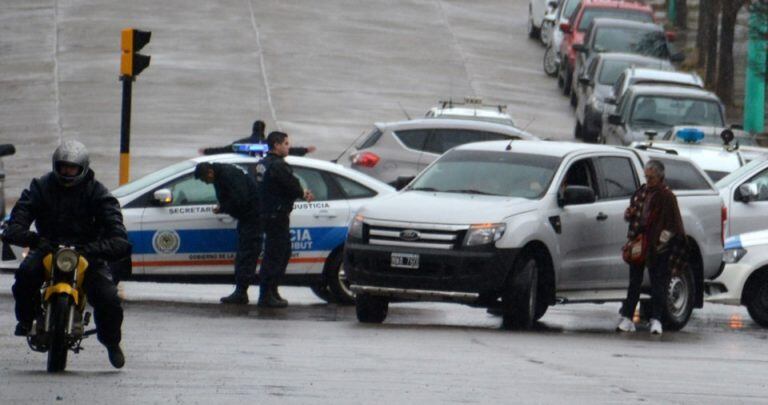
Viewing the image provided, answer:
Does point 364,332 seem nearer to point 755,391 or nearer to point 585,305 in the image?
point 755,391

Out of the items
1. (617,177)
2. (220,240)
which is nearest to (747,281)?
(617,177)

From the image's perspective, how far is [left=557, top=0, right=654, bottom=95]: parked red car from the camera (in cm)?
3938

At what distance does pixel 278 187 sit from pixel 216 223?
0.95 metres

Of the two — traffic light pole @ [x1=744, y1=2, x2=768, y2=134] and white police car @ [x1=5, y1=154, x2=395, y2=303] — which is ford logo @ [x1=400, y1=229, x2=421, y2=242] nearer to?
white police car @ [x1=5, y1=154, x2=395, y2=303]

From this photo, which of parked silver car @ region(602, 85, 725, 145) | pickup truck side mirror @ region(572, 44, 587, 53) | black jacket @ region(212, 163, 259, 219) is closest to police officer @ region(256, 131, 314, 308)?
black jacket @ region(212, 163, 259, 219)

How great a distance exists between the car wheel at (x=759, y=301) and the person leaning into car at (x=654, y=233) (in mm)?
1752

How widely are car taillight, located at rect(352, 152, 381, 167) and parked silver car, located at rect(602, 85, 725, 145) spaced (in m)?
5.62

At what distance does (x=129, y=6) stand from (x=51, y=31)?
362 centimetres

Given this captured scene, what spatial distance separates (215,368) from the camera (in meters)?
12.0

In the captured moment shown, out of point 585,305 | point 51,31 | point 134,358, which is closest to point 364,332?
point 134,358

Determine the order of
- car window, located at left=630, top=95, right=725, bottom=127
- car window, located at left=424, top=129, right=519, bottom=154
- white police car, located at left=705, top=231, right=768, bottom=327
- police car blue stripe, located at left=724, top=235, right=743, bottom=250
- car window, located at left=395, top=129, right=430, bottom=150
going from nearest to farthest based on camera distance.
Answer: white police car, located at left=705, top=231, right=768, bottom=327 → police car blue stripe, located at left=724, top=235, right=743, bottom=250 → car window, located at left=395, top=129, right=430, bottom=150 → car window, located at left=424, top=129, right=519, bottom=154 → car window, located at left=630, top=95, right=725, bottom=127

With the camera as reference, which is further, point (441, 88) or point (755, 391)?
point (441, 88)

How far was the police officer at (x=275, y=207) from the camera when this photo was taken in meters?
17.5

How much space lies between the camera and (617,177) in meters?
17.8
